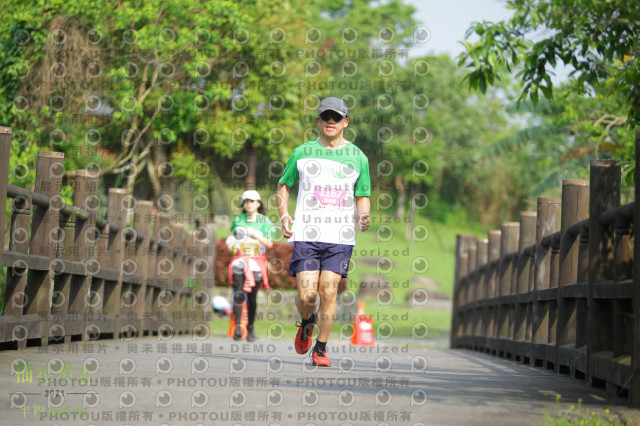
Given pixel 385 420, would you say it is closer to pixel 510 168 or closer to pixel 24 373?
pixel 24 373

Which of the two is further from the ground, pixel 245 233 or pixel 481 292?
pixel 245 233

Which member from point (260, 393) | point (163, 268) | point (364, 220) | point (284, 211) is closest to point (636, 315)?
point (260, 393)

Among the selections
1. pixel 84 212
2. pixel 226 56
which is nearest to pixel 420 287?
pixel 226 56

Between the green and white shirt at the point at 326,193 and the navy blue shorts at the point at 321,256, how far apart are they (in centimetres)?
5

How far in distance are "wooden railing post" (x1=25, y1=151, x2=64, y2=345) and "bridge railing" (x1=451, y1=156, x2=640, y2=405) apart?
13.3 ft

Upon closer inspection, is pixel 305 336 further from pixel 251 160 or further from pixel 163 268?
pixel 251 160

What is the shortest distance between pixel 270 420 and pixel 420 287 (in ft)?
118

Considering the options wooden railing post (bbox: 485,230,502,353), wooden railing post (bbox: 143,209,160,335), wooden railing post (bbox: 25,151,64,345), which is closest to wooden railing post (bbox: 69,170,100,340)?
wooden railing post (bbox: 25,151,64,345)

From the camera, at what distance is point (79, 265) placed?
942 centimetres

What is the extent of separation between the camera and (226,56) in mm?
20859

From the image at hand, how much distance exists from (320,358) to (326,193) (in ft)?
3.94

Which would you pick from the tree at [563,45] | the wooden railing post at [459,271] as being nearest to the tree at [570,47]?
the tree at [563,45]

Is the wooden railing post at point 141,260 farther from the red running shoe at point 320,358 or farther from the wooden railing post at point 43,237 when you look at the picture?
the red running shoe at point 320,358

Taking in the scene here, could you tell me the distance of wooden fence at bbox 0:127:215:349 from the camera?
745 cm
